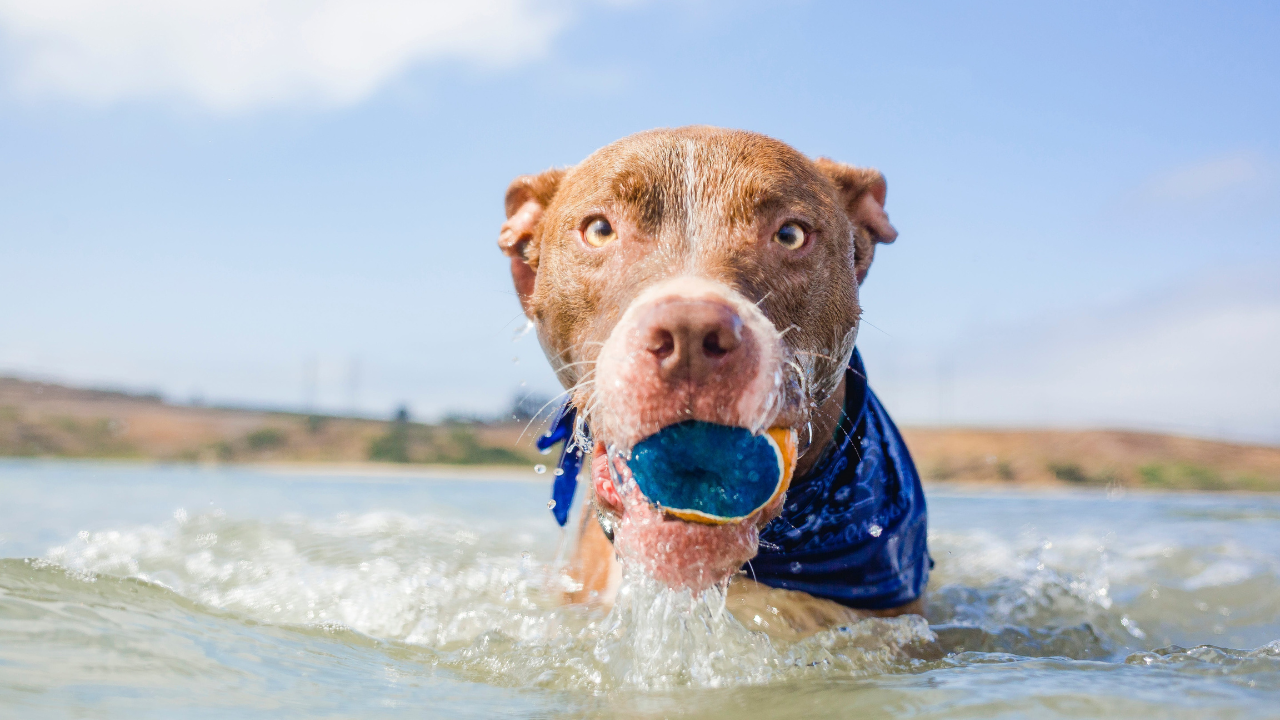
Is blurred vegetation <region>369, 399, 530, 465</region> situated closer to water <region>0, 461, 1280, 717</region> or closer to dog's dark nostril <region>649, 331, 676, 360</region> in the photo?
water <region>0, 461, 1280, 717</region>

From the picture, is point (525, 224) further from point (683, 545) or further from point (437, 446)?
point (437, 446)

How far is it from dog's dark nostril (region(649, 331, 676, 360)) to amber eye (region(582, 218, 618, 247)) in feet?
2.65

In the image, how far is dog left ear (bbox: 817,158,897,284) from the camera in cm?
330

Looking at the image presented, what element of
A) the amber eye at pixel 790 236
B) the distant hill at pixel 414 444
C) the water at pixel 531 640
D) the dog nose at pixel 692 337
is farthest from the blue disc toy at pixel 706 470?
the distant hill at pixel 414 444

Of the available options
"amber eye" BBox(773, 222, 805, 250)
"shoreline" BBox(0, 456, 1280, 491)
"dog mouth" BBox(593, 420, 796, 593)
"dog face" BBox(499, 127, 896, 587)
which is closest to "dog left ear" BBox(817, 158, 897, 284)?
"dog face" BBox(499, 127, 896, 587)

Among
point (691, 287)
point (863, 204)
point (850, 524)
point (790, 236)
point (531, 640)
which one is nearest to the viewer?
point (691, 287)

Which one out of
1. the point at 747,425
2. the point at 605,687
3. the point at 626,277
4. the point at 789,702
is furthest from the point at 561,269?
the point at 789,702

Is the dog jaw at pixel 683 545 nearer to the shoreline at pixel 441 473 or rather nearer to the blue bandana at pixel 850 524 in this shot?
the blue bandana at pixel 850 524

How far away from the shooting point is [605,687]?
2.38m

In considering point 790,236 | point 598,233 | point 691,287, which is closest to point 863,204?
point 790,236

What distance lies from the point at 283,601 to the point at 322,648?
850mm

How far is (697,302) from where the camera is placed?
1989mm

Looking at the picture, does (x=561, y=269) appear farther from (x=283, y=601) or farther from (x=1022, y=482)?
(x=1022, y=482)

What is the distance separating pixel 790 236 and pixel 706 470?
938mm
